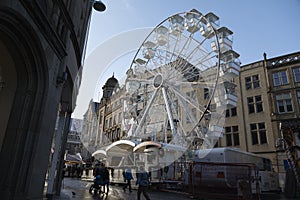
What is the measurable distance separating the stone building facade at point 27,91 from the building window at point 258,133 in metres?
20.7

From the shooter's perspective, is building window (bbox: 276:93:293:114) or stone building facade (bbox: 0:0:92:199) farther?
building window (bbox: 276:93:293:114)

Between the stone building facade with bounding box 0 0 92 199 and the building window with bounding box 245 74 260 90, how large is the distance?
22268 millimetres

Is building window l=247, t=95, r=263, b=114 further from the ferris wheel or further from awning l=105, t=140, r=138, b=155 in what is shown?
awning l=105, t=140, r=138, b=155

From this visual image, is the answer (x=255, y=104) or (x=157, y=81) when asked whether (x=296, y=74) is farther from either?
(x=157, y=81)

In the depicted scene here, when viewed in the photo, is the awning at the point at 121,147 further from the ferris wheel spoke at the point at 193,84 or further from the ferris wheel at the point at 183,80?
the ferris wheel spoke at the point at 193,84

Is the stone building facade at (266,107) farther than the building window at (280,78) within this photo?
No

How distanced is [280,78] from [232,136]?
24.3 feet

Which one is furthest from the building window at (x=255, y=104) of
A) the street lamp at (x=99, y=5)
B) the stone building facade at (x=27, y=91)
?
the stone building facade at (x=27, y=91)

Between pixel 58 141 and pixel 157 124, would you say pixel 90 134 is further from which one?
pixel 58 141

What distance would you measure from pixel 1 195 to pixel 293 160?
13786 mm

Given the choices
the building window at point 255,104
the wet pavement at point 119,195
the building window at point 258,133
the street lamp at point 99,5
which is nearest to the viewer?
the street lamp at point 99,5

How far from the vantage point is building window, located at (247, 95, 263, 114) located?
2311cm

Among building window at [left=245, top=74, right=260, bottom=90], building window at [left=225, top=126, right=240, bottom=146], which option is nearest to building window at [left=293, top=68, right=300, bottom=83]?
building window at [left=245, top=74, right=260, bottom=90]

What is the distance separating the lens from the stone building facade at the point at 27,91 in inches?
194
